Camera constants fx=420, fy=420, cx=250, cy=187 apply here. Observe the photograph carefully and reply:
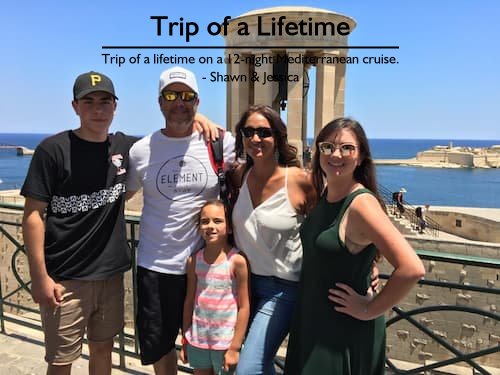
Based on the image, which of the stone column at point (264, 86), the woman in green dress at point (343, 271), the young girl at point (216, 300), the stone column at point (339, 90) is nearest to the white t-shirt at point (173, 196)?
the young girl at point (216, 300)

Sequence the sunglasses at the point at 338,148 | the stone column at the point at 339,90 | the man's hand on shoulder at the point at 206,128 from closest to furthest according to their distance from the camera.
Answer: the sunglasses at the point at 338,148 < the man's hand on shoulder at the point at 206,128 < the stone column at the point at 339,90

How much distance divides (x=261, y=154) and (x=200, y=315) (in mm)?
981

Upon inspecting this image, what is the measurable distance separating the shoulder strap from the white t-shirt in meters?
0.03

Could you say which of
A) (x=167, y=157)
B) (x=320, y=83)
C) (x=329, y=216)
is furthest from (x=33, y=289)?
(x=320, y=83)

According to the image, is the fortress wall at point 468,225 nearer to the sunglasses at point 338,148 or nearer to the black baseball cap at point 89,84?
the sunglasses at point 338,148

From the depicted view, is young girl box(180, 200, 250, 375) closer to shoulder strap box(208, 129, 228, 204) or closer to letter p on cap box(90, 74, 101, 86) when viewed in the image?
shoulder strap box(208, 129, 228, 204)

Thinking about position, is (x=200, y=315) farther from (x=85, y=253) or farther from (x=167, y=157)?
(x=167, y=157)

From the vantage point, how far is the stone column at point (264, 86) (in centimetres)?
1628

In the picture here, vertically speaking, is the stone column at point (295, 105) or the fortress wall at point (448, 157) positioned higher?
the stone column at point (295, 105)

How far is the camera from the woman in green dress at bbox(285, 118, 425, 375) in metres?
1.80

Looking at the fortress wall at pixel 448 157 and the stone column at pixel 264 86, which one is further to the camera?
the fortress wall at pixel 448 157

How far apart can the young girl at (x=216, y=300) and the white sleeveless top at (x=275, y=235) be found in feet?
0.47

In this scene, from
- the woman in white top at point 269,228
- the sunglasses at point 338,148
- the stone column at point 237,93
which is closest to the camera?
the sunglasses at point 338,148

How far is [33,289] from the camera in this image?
2316 millimetres
